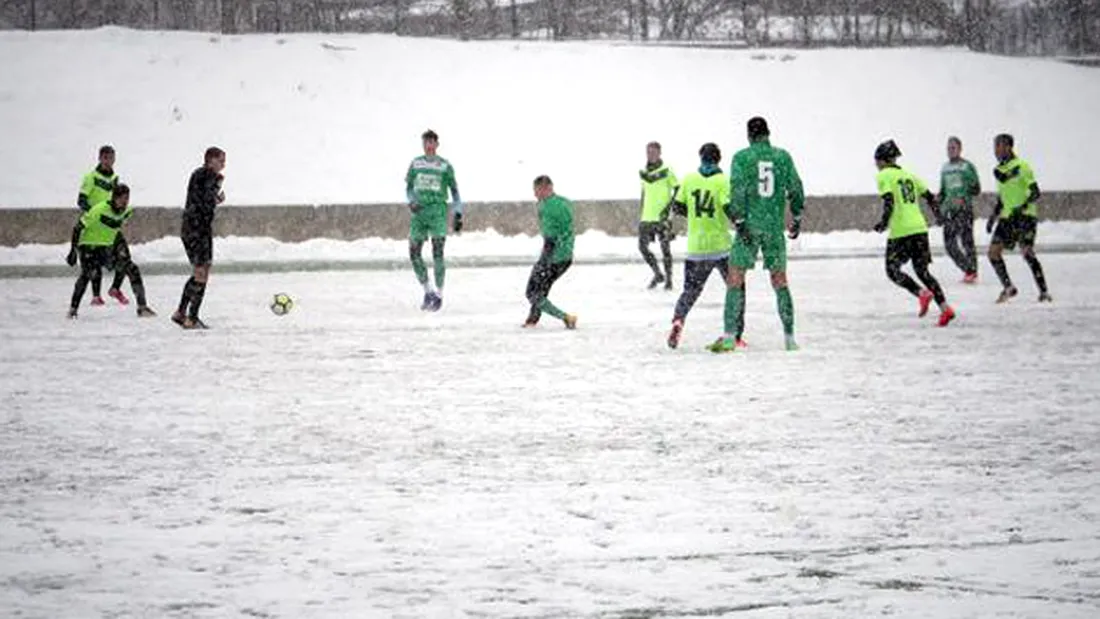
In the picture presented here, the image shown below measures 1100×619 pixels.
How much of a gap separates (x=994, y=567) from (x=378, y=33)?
39.0 m

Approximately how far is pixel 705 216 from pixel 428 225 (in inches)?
251

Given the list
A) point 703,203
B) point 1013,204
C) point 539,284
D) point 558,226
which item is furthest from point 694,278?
point 1013,204

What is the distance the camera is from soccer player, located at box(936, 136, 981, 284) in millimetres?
25312

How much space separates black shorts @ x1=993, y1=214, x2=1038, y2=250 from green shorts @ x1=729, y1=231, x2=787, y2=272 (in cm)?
653

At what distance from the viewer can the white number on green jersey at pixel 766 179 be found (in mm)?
16094

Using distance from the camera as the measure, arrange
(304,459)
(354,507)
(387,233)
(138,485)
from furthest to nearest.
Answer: (387,233)
(304,459)
(138,485)
(354,507)

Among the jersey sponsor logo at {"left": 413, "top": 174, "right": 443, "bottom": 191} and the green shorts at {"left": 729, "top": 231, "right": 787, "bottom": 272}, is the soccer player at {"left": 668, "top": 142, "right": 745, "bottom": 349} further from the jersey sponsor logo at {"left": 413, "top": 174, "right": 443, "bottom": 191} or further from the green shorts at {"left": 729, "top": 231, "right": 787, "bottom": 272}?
the jersey sponsor logo at {"left": 413, "top": 174, "right": 443, "bottom": 191}

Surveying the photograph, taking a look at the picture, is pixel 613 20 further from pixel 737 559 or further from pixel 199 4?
pixel 737 559

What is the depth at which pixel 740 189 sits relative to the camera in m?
16.1

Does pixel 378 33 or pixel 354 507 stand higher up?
pixel 378 33

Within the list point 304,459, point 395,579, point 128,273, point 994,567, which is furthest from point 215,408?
point 128,273

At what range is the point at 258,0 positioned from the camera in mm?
45281

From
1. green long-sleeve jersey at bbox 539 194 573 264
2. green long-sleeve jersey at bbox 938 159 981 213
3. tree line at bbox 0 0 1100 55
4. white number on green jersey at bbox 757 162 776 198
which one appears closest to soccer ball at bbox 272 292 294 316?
green long-sleeve jersey at bbox 539 194 573 264

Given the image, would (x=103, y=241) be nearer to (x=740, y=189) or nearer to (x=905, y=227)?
(x=740, y=189)
